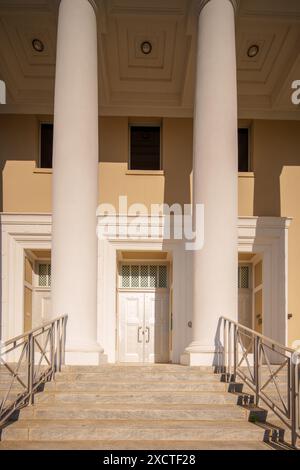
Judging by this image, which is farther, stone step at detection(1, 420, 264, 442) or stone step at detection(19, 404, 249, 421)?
stone step at detection(19, 404, 249, 421)

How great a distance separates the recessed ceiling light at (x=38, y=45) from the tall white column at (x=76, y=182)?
2245 mm

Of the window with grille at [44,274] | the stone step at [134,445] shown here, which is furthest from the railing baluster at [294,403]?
the window with grille at [44,274]

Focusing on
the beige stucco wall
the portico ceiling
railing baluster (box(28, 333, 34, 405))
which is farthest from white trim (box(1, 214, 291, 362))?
railing baluster (box(28, 333, 34, 405))

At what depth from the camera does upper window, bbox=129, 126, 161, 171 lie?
14414 millimetres

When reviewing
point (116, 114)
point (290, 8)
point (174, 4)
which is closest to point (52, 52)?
point (116, 114)

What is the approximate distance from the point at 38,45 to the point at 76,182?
13.8ft

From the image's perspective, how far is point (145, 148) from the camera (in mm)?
14500

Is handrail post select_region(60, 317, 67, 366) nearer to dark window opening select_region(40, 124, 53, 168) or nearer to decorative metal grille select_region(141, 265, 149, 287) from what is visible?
decorative metal grille select_region(141, 265, 149, 287)

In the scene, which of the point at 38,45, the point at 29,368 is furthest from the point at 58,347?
the point at 38,45

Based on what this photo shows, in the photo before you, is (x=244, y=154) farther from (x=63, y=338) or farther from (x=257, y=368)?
(x=257, y=368)

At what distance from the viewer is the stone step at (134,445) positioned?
20.7ft

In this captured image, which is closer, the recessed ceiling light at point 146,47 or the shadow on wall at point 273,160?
the recessed ceiling light at point 146,47

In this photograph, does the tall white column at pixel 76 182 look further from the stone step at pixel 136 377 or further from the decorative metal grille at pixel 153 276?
the decorative metal grille at pixel 153 276
